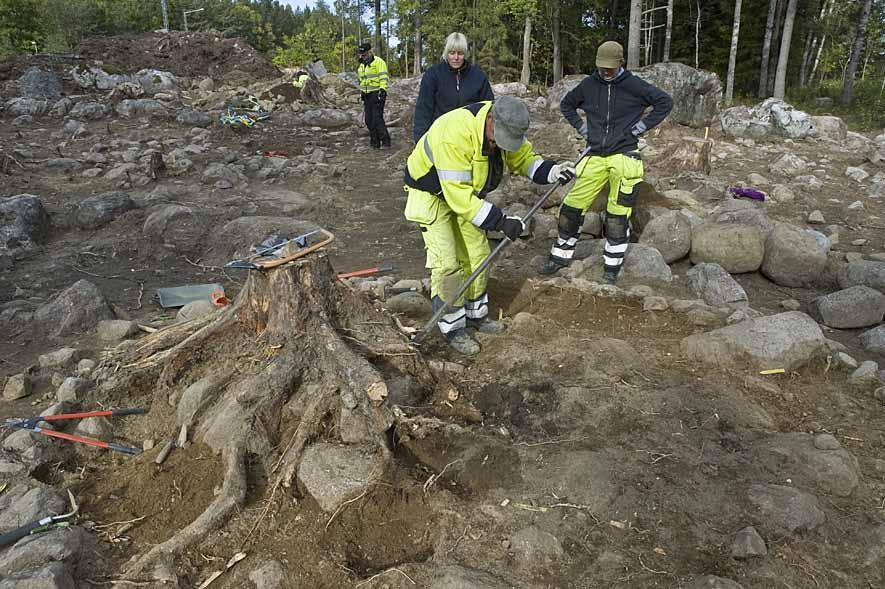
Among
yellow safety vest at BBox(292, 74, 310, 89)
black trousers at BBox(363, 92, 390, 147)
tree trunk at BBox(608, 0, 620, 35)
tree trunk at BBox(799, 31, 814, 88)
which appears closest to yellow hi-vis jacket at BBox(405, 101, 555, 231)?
black trousers at BBox(363, 92, 390, 147)

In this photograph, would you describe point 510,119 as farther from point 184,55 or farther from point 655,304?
point 184,55

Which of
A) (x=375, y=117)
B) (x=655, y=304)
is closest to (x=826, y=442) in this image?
(x=655, y=304)

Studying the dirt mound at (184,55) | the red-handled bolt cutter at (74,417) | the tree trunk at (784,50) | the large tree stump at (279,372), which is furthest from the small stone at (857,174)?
the dirt mound at (184,55)

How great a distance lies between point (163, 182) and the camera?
9.55 m

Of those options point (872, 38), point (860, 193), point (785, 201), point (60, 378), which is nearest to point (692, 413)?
point (60, 378)

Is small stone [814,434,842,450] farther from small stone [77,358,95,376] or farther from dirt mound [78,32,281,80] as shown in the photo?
dirt mound [78,32,281,80]

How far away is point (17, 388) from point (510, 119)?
3599 millimetres

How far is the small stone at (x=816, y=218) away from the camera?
24.9ft

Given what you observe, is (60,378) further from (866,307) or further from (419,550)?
(866,307)

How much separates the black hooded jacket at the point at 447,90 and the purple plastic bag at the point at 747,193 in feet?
14.8

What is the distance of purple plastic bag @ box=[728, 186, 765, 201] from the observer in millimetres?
8289

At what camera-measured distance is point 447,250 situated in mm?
4355

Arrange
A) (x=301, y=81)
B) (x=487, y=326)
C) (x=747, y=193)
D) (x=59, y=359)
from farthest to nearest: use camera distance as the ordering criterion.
→ (x=301, y=81) → (x=747, y=193) → (x=487, y=326) → (x=59, y=359)

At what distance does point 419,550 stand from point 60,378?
113 inches
